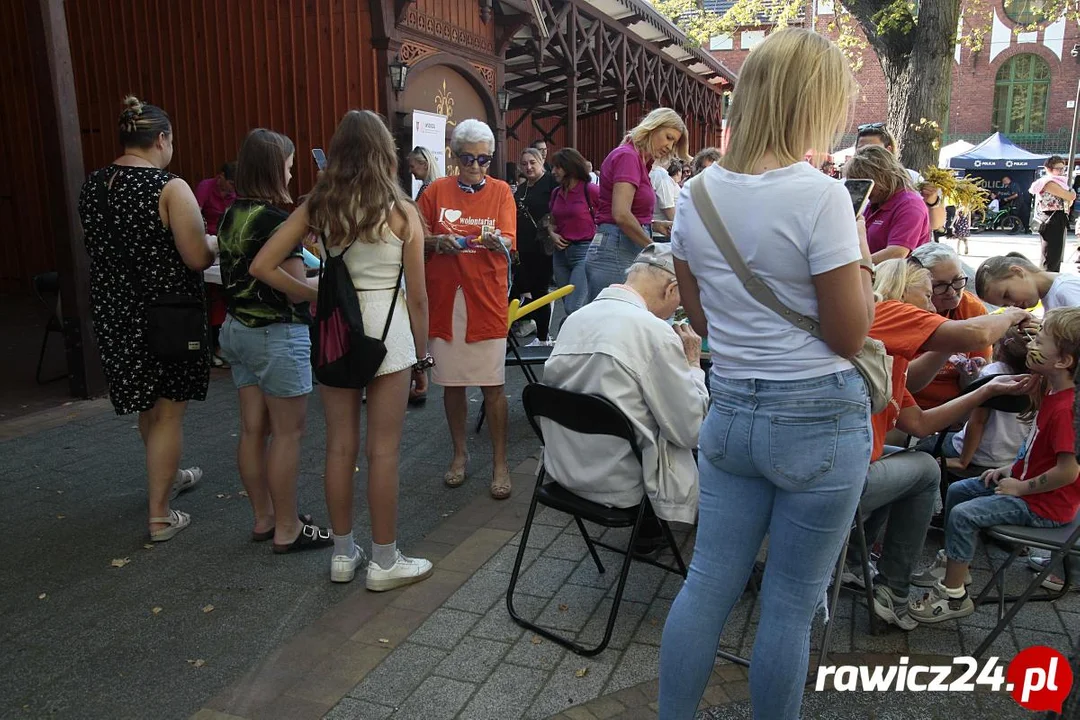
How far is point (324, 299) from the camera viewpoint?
2.98 metres

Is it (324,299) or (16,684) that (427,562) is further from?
(16,684)

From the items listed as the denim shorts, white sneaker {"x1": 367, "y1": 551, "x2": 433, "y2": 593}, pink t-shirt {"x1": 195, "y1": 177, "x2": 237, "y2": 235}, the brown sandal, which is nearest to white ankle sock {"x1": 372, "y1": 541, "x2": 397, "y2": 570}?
white sneaker {"x1": 367, "y1": 551, "x2": 433, "y2": 593}

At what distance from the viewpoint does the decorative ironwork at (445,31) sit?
8109 mm

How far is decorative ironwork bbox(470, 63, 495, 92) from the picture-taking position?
9578 millimetres

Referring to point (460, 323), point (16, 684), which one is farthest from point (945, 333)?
point (16, 684)

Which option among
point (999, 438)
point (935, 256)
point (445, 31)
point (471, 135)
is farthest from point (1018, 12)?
point (471, 135)

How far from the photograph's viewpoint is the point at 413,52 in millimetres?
8172

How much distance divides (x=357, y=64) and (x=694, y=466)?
6316 mm

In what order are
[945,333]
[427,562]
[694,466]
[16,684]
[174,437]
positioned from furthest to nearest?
[174,437], [427,562], [694,466], [16,684], [945,333]

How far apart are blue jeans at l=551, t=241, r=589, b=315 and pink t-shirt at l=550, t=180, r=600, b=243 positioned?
9 cm

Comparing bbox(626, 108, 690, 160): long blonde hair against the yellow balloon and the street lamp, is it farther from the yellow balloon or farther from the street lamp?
the street lamp

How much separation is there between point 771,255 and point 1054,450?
Result: 169 cm

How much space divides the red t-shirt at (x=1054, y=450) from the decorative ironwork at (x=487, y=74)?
7923 millimetres

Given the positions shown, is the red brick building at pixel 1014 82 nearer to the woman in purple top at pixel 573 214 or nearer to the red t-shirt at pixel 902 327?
the woman in purple top at pixel 573 214
